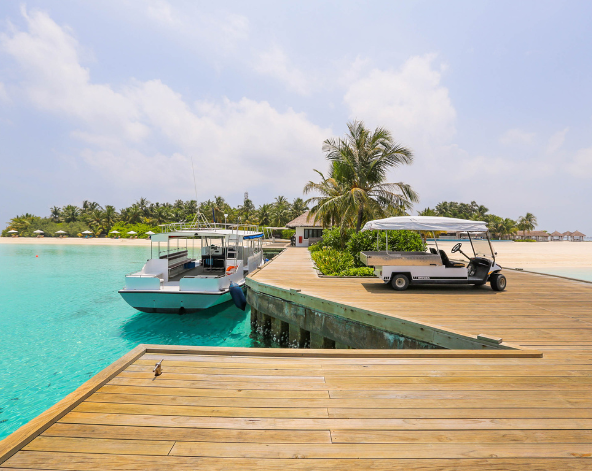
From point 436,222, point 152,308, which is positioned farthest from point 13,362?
point 436,222

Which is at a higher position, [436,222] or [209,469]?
[436,222]

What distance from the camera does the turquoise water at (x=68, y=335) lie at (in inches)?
277

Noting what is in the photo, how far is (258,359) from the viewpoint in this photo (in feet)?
12.6

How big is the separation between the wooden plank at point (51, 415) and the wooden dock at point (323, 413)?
1 centimetres

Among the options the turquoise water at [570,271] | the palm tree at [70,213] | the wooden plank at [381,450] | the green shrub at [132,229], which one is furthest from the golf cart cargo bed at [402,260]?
the palm tree at [70,213]

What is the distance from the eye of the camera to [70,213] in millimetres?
77000

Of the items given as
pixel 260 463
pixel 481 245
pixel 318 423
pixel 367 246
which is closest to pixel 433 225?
pixel 481 245

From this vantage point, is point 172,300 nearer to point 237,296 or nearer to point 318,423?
point 237,296

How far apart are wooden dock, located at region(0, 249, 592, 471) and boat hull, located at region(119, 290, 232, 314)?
277 inches

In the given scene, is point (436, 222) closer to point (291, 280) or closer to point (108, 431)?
point (291, 280)

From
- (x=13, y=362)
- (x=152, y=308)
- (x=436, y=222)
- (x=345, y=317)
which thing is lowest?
(x=13, y=362)

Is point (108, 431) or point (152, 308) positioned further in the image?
point (152, 308)

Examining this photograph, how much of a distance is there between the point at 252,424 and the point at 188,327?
9.45 meters

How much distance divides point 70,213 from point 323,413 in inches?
3738
